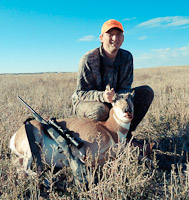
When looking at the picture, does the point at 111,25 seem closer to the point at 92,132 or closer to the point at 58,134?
the point at 92,132

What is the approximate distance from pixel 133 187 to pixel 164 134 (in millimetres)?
2277

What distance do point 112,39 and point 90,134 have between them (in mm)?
1758

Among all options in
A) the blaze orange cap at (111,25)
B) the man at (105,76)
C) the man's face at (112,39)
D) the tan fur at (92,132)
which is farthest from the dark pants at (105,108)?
the blaze orange cap at (111,25)

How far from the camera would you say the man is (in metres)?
3.66

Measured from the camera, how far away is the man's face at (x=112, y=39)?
3.67m

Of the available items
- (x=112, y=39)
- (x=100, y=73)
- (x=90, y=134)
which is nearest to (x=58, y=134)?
(x=90, y=134)

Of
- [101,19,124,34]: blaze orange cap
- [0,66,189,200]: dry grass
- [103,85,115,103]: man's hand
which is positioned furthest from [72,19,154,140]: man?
[0,66,189,200]: dry grass

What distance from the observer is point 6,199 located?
2.16m

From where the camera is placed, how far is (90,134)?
9.66 ft

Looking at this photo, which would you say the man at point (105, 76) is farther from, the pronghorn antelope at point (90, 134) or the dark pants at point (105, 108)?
the pronghorn antelope at point (90, 134)

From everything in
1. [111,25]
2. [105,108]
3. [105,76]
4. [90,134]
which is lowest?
[90,134]

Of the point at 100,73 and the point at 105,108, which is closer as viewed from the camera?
the point at 105,108

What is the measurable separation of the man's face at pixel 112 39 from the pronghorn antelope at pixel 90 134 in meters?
1.08

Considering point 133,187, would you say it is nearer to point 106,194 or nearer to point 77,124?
point 106,194
